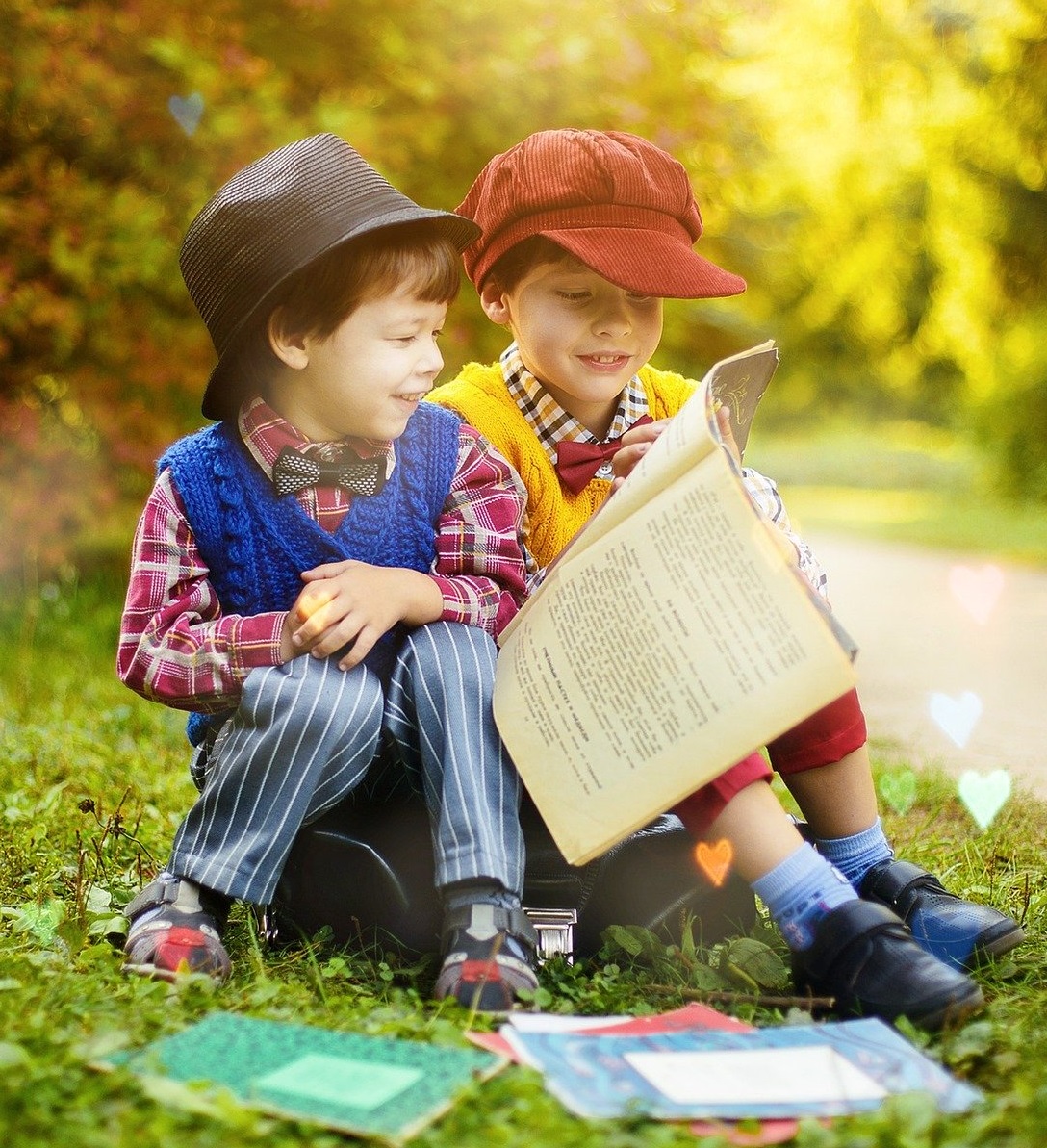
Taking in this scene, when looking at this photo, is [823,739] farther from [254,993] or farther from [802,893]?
[254,993]

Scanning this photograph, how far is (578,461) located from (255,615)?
0.67 m

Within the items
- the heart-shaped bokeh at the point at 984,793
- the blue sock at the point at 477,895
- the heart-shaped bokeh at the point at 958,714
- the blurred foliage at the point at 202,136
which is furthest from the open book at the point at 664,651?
the blurred foliage at the point at 202,136

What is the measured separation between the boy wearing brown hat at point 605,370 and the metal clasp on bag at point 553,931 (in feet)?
0.85

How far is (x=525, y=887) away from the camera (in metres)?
1.99

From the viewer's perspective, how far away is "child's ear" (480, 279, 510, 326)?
2.52 metres

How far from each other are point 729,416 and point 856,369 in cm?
2618

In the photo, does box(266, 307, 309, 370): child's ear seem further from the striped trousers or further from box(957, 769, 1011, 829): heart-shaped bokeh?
box(957, 769, 1011, 829): heart-shaped bokeh

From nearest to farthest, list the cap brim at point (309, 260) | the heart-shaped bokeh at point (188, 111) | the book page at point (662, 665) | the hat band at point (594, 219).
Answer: the book page at point (662, 665)
the cap brim at point (309, 260)
the hat band at point (594, 219)
the heart-shaped bokeh at point (188, 111)

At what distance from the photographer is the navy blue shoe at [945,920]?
194 centimetres

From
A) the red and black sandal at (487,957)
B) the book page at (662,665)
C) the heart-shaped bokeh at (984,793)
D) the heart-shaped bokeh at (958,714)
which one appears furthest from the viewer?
the heart-shaped bokeh at (958,714)

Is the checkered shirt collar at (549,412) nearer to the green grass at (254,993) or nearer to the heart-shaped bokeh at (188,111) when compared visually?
the green grass at (254,993)

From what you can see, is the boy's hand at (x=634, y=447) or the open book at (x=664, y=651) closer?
the open book at (x=664, y=651)

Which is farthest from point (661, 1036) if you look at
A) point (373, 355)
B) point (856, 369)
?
point (856, 369)

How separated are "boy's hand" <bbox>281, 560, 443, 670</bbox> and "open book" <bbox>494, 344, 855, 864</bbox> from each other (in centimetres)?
19
